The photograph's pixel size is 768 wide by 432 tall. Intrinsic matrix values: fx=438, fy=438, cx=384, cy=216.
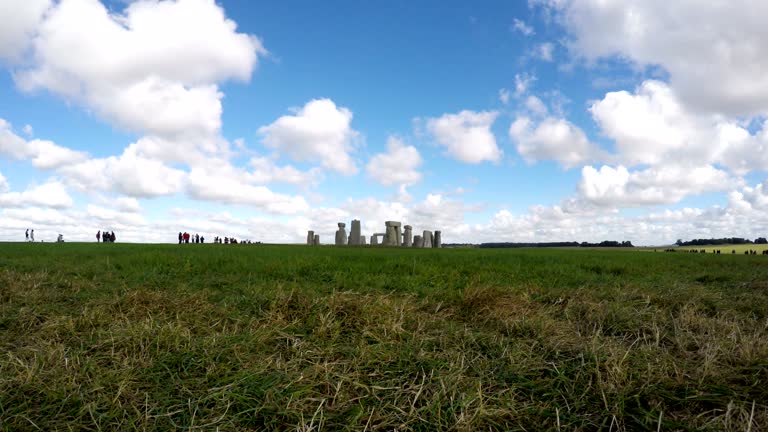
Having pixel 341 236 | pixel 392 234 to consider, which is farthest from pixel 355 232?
pixel 392 234

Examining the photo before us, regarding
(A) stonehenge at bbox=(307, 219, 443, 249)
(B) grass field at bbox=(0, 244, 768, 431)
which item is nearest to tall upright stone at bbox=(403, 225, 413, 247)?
(A) stonehenge at bbox=(307, 219, 443, 249)

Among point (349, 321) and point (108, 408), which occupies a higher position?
point (349, 321)

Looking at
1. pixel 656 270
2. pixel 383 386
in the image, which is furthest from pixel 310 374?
pixel 656 270

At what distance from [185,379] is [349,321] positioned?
67.2 inches

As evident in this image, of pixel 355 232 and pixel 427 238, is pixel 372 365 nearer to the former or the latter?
pixel 355 232

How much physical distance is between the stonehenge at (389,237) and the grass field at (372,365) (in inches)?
1394

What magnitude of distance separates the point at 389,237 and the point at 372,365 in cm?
4020

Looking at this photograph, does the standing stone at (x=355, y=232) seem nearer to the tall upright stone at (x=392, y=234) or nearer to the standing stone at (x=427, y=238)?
the tall upright stone at (x=392, y=234)

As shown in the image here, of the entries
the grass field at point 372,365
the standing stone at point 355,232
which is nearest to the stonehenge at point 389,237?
the standing stone at point 355,232

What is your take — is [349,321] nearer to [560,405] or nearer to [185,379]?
[185,379]

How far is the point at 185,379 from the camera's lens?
10.2 feet

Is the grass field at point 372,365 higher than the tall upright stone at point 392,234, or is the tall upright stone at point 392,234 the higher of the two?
the tall upright stone at point 392,234

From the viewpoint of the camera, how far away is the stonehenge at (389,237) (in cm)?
4147

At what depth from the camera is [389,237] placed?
4353 centimetres
